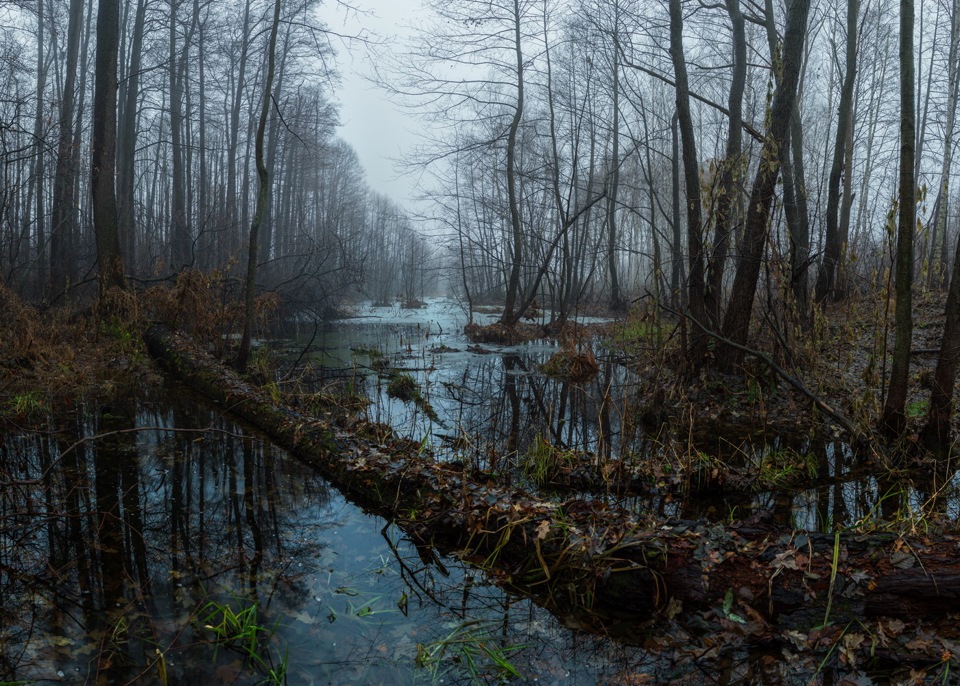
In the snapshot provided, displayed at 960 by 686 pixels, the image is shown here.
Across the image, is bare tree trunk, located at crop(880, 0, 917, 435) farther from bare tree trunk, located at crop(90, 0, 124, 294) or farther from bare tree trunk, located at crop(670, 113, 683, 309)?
bare tree trunk, located at crop(90, 0, 124, 294)

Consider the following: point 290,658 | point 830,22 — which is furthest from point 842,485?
point 830,22

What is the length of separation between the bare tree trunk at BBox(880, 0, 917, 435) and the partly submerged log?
276 centimetres

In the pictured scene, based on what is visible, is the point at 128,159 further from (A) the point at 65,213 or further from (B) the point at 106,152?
(B) the point at 106,152

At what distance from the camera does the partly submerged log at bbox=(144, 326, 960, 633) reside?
311 cm

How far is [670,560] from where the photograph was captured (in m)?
3.41

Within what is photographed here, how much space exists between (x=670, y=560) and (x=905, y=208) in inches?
159

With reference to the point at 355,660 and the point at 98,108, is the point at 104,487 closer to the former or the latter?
the point at 355,660

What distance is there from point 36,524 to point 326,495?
78.1 inches

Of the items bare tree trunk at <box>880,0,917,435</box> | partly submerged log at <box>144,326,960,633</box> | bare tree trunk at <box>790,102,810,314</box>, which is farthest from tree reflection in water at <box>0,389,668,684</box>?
bare tree trunk at <box>790,102,810,314</box>

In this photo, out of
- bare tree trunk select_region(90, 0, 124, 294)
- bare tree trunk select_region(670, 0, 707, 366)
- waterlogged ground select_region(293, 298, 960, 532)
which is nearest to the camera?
waterlogged ground select_region(293, 298, 960, 532)

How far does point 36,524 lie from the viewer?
4199mm

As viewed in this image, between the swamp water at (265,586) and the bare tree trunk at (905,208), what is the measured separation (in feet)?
3.74

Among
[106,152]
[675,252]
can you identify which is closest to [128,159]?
[106,152]

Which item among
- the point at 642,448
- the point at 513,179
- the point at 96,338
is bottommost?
the point at 642,448
